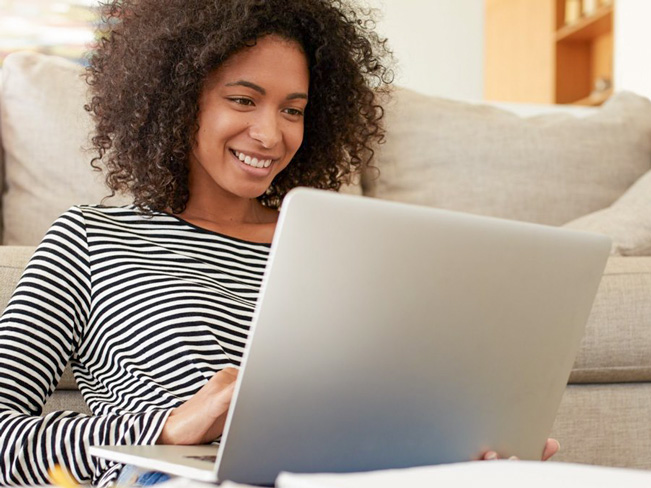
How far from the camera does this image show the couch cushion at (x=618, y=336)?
1589 mm

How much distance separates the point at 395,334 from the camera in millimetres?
765

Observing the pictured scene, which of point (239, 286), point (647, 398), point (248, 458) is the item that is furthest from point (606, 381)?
point (248, 458)

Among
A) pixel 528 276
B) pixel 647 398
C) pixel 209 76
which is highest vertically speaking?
pixel 209 76

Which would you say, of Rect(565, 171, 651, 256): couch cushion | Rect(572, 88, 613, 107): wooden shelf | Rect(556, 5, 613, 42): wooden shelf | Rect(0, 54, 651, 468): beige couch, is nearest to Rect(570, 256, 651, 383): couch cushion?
Rect(0, 54, 651, 468): beige couch

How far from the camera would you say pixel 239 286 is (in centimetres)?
123

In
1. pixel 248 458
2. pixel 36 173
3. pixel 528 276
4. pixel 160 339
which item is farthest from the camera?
pixel 36 173

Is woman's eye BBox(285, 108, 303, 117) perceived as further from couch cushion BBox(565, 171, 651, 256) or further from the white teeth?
couch cushion BBox(565, 171, 651, 256)

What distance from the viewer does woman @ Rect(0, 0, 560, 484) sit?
3.28 feet

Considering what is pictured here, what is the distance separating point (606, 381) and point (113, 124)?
940mm

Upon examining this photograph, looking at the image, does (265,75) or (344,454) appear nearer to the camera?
(344,454)

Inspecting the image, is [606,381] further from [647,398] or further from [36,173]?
[36,173]

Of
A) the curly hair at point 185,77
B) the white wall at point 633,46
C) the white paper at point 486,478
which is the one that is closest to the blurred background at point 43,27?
the white wall at point 633,46

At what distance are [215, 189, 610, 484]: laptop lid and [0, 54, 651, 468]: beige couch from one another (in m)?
0.73

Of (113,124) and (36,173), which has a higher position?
(113,124)
